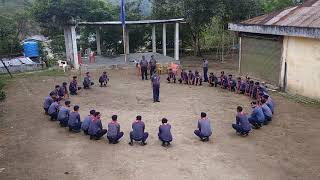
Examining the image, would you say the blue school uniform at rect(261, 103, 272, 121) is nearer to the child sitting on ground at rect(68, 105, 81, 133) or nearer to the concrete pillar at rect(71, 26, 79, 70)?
the child sitting on ground at rect(68, 105, 81, 133)

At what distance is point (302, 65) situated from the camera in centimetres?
1739

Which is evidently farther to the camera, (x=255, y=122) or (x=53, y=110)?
(x=53, y=110)

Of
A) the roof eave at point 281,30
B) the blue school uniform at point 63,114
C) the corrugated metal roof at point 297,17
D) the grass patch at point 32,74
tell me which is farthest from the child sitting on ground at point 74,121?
the grass patch at point 32,74

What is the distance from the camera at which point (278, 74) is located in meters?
19.1

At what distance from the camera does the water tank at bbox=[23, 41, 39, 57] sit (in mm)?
28250

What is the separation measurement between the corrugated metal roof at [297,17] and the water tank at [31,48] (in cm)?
1584

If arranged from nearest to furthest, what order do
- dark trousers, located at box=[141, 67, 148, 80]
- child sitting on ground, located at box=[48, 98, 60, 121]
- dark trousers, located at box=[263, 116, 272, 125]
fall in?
dark trousers, located at box=[263, 116, 272, 125] → child sitting on ground, located at box=[48, 98, 60, 121] → dark trousers, located at box=[141, 67, 148, 80]

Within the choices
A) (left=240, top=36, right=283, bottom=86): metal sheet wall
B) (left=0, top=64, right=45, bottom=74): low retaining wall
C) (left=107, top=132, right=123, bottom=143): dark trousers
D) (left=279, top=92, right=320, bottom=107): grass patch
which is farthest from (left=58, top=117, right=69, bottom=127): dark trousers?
(left=0, top=64, right=45, bottom=74): low retaining wall

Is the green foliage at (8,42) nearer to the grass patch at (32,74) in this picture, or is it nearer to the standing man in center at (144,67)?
the grass patch at (32,74)

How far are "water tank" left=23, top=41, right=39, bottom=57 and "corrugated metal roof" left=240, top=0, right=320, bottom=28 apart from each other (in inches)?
624

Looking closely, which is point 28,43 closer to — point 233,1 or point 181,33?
point 181,33

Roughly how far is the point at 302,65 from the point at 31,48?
1930 centimetres

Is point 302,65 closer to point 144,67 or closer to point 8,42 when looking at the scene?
point 144,67

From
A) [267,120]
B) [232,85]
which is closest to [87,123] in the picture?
[267,120]
